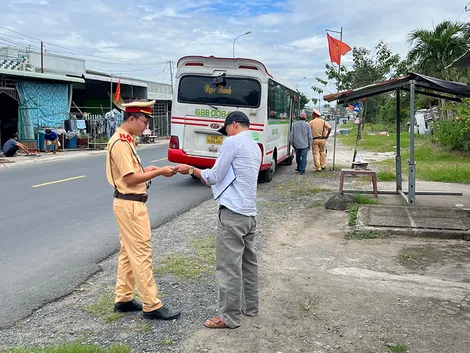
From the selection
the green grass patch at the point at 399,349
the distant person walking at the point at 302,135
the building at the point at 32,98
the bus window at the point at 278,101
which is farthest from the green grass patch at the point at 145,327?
the building at the point at 32,98

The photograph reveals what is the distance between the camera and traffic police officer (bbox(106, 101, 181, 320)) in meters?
4.03

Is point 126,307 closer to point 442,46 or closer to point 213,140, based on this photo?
point 213,140

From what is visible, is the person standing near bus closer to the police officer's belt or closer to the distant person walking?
the distant person walking

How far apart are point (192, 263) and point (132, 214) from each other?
73.3 inches

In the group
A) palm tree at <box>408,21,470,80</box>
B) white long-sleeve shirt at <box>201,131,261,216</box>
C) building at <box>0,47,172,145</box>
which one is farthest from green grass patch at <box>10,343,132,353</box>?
palm tree at <box>408,21,470,80</box>

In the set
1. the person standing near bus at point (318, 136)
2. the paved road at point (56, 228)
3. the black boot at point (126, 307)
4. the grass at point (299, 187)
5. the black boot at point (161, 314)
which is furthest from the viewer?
the person standing near bus at point (318, 136)

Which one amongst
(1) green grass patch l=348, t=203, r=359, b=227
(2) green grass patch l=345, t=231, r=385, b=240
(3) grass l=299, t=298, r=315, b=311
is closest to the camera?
(3) grass l=299, t=298, r=315, b=311

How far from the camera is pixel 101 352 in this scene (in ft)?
11.6

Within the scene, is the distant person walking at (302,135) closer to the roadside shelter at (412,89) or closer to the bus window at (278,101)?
the bus window at (278,101)

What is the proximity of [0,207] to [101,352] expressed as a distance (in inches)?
266

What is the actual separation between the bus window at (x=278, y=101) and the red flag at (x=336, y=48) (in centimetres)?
201

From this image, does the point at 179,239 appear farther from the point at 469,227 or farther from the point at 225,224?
the point at 469,227

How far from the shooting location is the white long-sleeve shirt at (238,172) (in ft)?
13.3

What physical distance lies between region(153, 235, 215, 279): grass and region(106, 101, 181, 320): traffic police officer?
1.16 m
